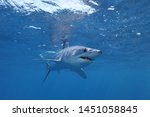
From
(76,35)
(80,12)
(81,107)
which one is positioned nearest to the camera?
(81,107)

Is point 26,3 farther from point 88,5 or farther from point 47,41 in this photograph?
point 47,41

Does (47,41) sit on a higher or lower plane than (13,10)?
lower

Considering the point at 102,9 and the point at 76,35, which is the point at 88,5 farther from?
the point at 76,35

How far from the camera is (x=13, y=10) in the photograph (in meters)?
19.1

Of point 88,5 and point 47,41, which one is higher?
point 88,5

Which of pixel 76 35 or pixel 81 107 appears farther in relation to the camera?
pixel 76 35

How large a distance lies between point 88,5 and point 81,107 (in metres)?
11.8

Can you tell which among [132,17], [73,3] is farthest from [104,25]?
[73,3]

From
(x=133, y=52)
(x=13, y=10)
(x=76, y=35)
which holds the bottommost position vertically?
(x=133, y=52)

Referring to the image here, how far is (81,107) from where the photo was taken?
6895 millimetres

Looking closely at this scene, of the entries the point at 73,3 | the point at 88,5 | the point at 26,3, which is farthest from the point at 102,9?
the point at 26,3

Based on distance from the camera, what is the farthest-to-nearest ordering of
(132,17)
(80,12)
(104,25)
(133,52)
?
(133,52) → (104,25) → (132,17) → (80,12)

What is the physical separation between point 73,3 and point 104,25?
6119 mm

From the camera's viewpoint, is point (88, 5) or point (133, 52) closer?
point (88, 5)
